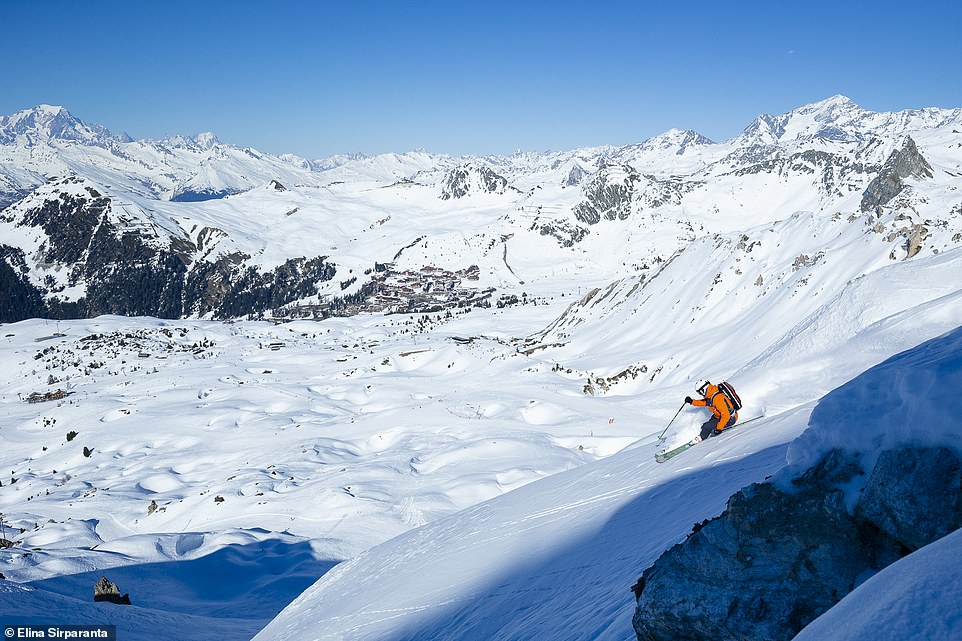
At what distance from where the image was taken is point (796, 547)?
4.57 metres

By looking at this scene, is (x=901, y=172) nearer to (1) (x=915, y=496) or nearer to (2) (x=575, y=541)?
(2) (x=575, y=541)

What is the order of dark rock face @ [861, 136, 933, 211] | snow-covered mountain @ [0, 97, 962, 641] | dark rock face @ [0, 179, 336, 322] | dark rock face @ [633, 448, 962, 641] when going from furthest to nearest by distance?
→ dark rock face @ [0, 179, 336, 322] → dark rock face @ [861, 136, 933, 211] → snow-covered mountain @ [0, 97, 962, 641] → dark rock face @ [633, 448, 962, 641]

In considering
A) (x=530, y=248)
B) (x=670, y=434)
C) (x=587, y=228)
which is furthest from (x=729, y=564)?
(x=587, y=228)

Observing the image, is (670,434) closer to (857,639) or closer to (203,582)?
(857,639)

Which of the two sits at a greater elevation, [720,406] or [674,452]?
[720,406]

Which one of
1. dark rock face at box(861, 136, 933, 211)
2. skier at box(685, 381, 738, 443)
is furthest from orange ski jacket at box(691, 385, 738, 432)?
dark rock face at box(861, 136, 933, 211)

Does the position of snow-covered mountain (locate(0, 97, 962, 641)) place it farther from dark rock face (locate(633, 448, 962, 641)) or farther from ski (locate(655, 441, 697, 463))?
ski (locate(655, 441, 697, 463))

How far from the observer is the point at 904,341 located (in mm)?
14297

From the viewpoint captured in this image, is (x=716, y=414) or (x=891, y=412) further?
(x=716, y=414)

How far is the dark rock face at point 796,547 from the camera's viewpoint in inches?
159

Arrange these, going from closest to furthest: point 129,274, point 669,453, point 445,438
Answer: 1. point 669,453
2. point 445,438
3. point 129,274

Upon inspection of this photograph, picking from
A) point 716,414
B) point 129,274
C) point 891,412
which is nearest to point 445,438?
point 716,414

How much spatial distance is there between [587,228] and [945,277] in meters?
179

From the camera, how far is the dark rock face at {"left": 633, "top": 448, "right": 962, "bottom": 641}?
4.04 meters
